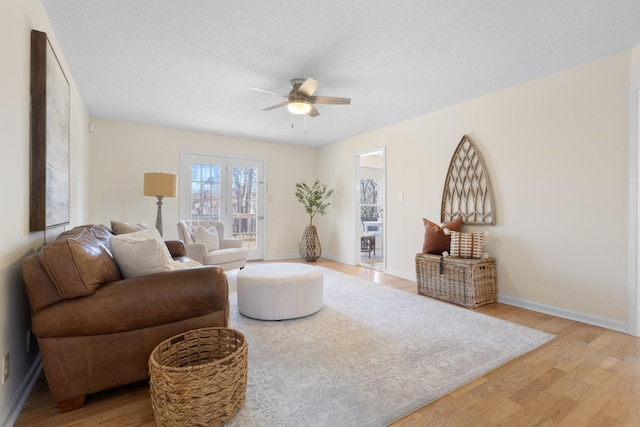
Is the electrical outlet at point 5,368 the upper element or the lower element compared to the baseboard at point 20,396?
upper

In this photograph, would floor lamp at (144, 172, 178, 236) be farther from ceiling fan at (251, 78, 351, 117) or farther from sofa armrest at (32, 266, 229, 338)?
sofa armrest at (32, 266, 229, 338)

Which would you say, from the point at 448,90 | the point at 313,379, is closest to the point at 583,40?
the point at 448,90

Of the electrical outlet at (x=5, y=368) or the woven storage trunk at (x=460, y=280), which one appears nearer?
the electrical outlet at (x=5, y=368)

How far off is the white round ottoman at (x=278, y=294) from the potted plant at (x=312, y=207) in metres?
2.90

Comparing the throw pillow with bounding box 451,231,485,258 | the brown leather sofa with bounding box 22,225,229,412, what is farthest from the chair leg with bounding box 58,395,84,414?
the throw pillow with bounding box 451,231,485,258

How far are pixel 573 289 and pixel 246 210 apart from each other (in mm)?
4912

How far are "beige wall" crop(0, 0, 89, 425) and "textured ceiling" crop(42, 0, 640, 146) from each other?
57cm

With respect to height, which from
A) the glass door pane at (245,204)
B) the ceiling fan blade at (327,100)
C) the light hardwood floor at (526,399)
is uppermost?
the ceiling fan blade at (327,100)

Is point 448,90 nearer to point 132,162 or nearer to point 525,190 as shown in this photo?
point 525,190

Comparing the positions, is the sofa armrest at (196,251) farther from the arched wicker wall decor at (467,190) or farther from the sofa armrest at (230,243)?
the arched wicker wall decor at (467,190)

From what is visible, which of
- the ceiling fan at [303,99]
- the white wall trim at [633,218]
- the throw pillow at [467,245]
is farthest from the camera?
the throw pillow at [467,245]

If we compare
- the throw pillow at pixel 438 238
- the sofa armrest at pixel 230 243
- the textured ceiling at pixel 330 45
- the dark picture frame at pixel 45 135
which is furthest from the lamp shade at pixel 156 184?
the throw pillow at pixel 438 238

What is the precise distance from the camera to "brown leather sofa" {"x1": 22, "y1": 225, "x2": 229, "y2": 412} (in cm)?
143

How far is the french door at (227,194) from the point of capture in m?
5.23
